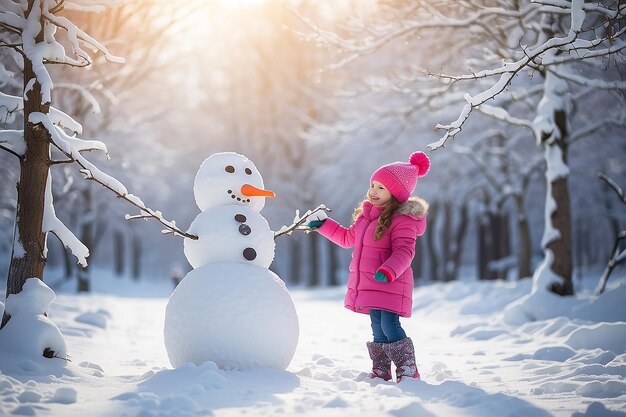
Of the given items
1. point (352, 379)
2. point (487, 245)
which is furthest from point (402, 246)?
point (487, 245)

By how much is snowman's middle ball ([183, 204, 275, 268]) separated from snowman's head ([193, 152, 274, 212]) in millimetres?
105

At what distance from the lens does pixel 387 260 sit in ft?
13.7

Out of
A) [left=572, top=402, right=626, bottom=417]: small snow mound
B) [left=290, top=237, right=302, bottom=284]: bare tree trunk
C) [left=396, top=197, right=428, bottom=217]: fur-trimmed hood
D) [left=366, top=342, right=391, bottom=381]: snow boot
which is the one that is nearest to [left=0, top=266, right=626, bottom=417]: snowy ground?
[left=572, top=402, right=626, bottom=417]: small snow mound

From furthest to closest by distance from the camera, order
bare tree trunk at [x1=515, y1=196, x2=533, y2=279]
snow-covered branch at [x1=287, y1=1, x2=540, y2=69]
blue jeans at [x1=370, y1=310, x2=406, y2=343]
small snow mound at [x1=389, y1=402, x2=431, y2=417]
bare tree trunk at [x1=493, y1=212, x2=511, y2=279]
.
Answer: bare tree trunk at [x1=493, y1=212, x2=511, y2=279] → bare tree trunk at [x1=515, y1=196, x2=533, y2=279] → snow-covered branch at [x1=287, y1=1, x2=540, y2=69] → blue jeans at [x1=370, y1=310, x2=406, y2=343] → small snow mound at [x1=389, y1=402, x2=431, y2=417]

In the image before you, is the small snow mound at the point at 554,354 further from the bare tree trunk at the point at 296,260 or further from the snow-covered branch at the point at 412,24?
the bare tree trunk at the point at 296,260

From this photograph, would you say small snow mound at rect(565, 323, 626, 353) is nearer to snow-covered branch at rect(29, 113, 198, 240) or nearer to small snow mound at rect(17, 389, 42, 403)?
snow-covered branch at rect(29, 113, 198, 240)

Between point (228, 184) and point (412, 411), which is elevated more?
point (228, 184)

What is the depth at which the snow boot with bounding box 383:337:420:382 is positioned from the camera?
14.2 feet

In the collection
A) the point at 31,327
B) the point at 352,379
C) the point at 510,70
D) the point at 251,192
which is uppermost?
the point at 510,70

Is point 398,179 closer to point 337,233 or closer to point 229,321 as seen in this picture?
point 337,233

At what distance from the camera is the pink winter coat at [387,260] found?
431cm

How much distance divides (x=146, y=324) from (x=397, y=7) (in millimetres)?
6492

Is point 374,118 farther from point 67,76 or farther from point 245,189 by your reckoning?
point 245,189

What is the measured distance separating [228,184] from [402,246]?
147 cm
